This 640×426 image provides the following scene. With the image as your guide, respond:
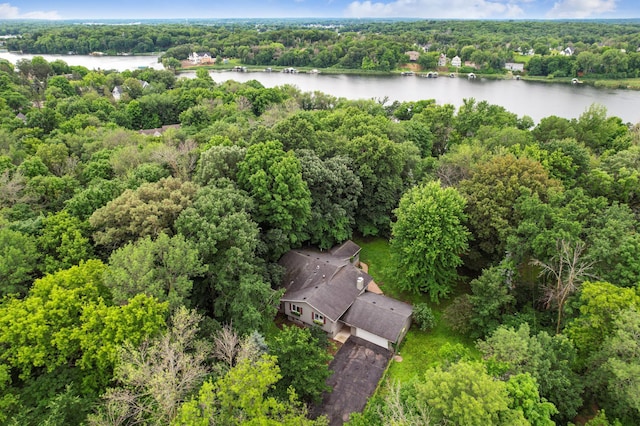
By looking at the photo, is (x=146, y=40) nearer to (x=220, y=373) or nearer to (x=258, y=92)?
(x=258, y=92)

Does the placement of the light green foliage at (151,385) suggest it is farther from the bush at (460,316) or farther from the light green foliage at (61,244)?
the bush at (460,316)

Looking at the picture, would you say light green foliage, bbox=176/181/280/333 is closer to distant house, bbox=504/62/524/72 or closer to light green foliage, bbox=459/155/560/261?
light green foliage, bbox=459/155/560/261

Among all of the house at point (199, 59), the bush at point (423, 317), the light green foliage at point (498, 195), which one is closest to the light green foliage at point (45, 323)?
the bush at point (423, 317)

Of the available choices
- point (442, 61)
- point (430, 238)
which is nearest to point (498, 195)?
point (430, 238)

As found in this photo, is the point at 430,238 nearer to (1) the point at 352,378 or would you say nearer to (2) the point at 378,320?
(2) the point at 378,320

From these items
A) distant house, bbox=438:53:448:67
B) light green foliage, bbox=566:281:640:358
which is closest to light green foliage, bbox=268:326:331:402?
light green foliage, bbox=566:281:640:358

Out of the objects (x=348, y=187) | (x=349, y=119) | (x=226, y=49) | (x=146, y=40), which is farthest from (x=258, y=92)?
(x=146, y=40)
